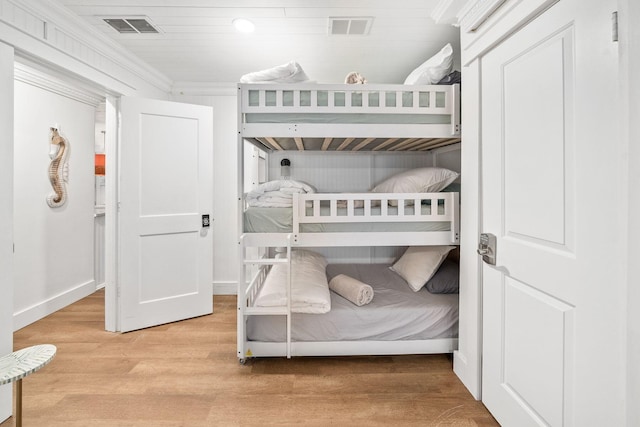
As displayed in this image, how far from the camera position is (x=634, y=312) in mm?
1026

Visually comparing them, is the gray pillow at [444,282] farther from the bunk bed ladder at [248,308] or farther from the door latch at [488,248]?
the bunk bed ladder at [248,308]

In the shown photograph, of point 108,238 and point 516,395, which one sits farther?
point 108,238

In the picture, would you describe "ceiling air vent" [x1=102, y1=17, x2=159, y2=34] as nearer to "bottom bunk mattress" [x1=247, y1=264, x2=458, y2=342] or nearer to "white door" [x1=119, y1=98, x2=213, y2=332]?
"white door" [x1=119, y1=98, x2=213, y2=332]

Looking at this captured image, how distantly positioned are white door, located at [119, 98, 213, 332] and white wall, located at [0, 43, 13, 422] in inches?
39.4

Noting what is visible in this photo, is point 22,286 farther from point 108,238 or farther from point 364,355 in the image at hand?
point 364,355

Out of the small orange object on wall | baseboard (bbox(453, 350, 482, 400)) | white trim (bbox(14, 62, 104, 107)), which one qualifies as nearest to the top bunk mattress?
baseboard (bbox(453, 350, 482, 400))

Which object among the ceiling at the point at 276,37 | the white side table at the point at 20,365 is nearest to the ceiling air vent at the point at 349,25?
the ceiling at the point at 276,37

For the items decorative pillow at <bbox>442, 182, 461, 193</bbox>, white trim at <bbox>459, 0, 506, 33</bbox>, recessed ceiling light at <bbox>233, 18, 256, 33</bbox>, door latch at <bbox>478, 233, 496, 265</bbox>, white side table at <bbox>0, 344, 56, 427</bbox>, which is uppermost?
recessed ceiling light at <bbox>233, 18, 256, 33</bbox>

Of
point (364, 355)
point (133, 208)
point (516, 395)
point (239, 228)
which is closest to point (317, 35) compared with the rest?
point (239, 228)

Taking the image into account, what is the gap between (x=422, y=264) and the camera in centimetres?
272

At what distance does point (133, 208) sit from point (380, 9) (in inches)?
98.2

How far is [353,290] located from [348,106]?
4.17 ft

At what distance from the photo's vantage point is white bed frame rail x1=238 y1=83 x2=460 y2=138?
2203mm

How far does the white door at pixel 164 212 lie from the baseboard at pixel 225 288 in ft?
1.75
